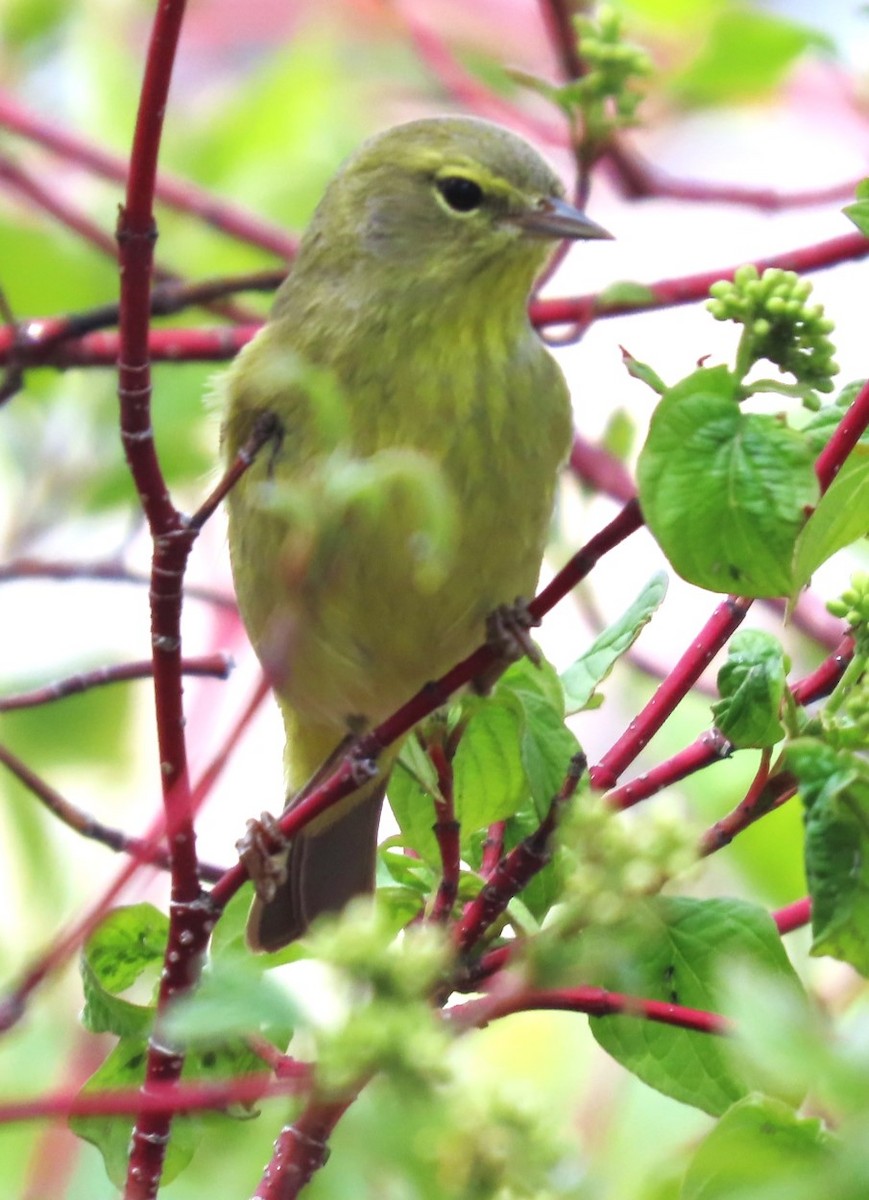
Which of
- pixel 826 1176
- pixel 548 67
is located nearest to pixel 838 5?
pixel 548 67

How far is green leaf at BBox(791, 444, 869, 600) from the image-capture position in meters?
1.31

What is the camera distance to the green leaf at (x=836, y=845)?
1.21m

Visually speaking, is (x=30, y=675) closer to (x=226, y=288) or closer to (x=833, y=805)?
(x=226, y=288)

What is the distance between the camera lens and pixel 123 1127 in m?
1.63

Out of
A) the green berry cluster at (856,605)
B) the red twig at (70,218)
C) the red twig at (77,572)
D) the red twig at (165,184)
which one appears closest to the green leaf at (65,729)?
the red twig at (77,572)

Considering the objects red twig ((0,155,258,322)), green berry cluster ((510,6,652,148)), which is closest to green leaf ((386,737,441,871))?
green berry cluster ((510,6,652,148))

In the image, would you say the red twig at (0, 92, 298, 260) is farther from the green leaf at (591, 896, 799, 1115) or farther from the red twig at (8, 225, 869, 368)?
the green leaf at (591, 896, 799, 1115)

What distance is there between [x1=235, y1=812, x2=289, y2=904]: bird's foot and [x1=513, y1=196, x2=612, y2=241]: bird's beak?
3.15 feet

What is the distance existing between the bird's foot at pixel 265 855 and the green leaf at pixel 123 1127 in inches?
7.8

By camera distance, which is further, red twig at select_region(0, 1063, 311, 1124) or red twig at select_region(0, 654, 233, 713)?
red twig at select_region(0, 654, 233, 713)

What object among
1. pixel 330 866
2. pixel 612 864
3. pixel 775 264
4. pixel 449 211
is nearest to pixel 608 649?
pixel 775 264

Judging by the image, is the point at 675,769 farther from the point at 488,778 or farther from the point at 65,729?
the point at 65,729

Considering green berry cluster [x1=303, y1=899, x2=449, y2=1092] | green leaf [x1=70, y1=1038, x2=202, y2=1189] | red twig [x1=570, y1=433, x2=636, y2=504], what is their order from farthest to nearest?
red twig [x1=570, y1=433, x2=636, y2=504]
green leaf [x1=70, y1=1038, x2=202, y2=1189]
green berry cluster [x1=303, y1=899, x2=449, y2=1092]

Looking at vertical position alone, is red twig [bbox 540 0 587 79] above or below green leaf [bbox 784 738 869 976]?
above
